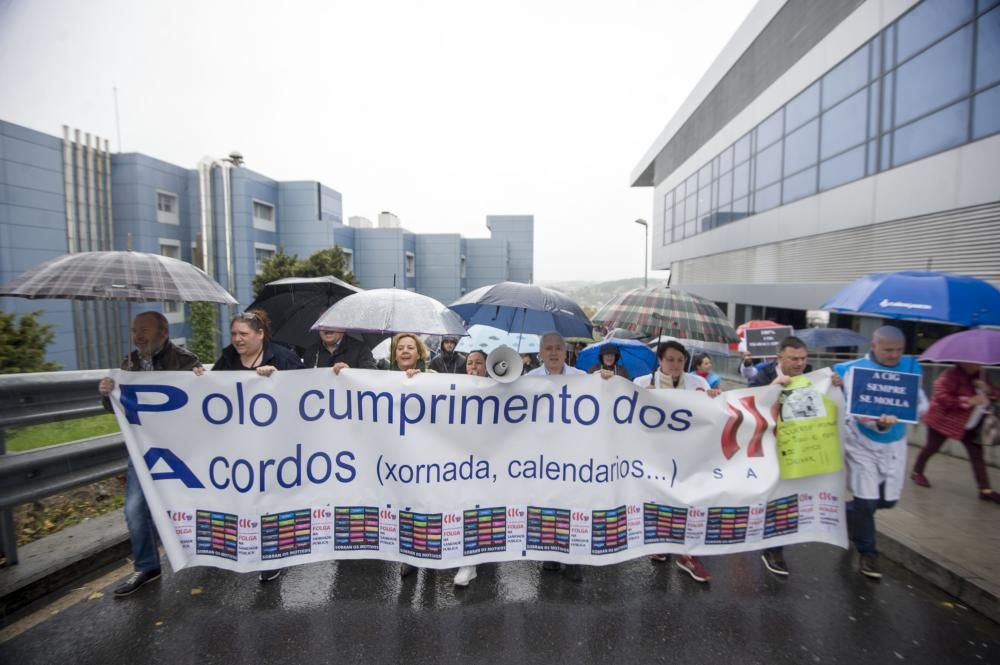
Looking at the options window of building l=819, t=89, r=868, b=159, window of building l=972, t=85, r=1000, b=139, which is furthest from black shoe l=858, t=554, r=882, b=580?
window of building l=819, t=89, r=868, b=159

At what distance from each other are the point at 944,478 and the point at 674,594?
5.01m

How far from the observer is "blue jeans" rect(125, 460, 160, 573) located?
3.37m

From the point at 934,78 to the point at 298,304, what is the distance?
15818mm

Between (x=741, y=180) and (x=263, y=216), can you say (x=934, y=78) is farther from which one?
(x=263, y=216)

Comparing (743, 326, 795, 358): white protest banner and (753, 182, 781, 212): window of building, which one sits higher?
(753, 182, 781, 212): window of building

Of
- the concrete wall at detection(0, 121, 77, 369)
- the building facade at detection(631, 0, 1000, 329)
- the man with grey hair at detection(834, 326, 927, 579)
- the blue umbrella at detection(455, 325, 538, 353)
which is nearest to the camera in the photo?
the man with grey hair at detection(834, 326, 927, 579)

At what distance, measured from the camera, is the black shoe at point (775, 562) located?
3.78m

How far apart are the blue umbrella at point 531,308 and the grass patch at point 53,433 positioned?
4.17 meters

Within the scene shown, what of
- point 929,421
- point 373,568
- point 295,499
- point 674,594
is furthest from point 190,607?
point 929,421

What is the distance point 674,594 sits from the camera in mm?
3467

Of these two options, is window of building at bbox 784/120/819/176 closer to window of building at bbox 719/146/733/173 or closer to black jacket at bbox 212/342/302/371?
window of building at bbox 719/146/733/173

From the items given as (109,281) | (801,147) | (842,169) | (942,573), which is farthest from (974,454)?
(801,147)

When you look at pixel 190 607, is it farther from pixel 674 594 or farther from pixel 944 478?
pixel 944 478

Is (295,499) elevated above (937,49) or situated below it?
below
